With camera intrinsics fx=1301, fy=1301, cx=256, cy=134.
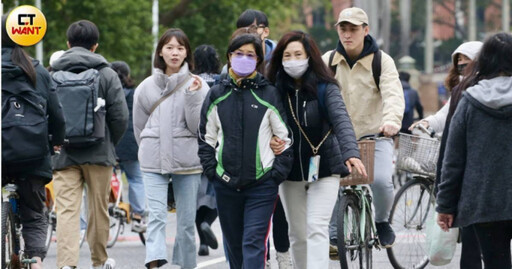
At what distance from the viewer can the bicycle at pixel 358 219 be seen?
884 cm

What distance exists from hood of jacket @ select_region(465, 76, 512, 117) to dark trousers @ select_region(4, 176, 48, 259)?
3.29m

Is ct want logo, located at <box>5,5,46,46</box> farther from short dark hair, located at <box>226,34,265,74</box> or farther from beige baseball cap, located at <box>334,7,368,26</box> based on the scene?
beige baseball cap, located at <box>334,7,368,26</box>

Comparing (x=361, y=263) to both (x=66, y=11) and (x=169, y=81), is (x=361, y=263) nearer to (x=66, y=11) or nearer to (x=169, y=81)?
(x=169, y=81)

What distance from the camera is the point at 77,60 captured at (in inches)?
375

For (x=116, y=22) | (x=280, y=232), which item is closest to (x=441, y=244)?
(x=280, y=232)

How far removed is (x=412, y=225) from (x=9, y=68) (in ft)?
12.2

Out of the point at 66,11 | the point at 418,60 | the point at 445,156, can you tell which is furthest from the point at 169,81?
the point at 418,60

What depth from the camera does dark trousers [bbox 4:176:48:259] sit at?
855 cm

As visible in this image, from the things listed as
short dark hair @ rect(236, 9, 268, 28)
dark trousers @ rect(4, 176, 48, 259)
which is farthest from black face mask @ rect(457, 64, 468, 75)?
dark trousers @ rect(4, 176, 48, 259)

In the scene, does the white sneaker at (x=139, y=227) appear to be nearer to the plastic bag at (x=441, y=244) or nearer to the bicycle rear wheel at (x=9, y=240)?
the bicycle rear wheel at (x=9, y=240)

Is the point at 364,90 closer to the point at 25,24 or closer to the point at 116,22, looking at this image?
the point at 25,24

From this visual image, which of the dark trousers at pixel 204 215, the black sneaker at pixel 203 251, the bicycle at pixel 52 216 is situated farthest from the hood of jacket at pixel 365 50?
Result: the bicycle at pixel 52 216

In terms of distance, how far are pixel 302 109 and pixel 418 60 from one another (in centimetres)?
10565

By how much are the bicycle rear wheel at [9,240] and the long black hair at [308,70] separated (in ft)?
6.26
